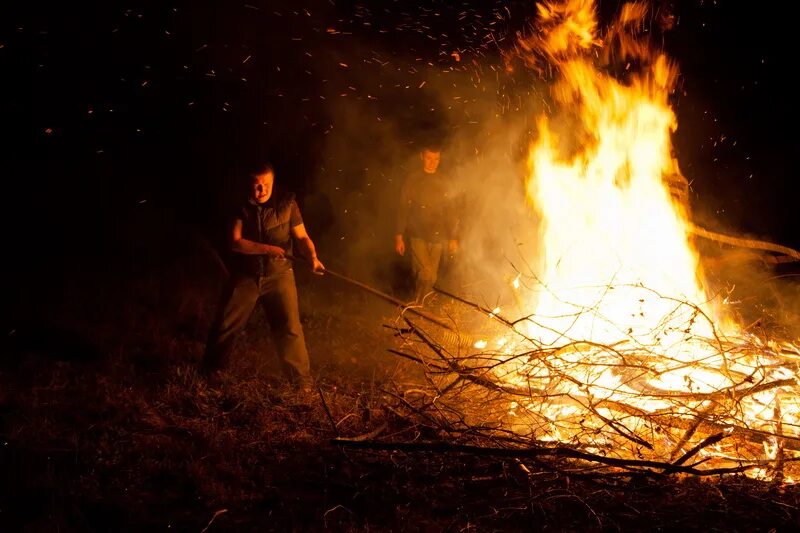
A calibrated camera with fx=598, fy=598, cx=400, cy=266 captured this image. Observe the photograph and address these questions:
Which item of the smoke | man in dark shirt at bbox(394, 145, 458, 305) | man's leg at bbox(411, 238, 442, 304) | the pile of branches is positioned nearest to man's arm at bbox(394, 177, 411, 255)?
man in dark shirt at bbox(394, 145, 458, 305)

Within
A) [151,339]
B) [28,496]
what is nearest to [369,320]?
[151,339]

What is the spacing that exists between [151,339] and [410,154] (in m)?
5.92

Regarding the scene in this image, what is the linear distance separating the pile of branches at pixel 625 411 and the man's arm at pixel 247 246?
139 centimetres

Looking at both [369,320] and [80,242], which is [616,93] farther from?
[80,242]

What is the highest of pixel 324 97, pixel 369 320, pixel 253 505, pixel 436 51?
pixel 436 51

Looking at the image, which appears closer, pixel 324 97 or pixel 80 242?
pixel 80 242

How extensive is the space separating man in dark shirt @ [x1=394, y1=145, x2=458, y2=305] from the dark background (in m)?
2.99

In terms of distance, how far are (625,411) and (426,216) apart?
3.54 meters

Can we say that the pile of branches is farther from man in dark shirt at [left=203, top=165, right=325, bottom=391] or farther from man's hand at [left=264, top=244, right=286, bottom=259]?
man's hand at [left=264, top=244, right=286, bottom=259]

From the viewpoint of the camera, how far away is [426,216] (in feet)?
23.1

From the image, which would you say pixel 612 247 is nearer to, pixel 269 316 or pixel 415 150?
pixel 269 316

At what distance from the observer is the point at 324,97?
1088cm

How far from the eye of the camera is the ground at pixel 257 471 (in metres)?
3.18

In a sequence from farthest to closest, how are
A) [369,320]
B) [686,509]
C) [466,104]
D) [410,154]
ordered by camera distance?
[410,154] → [466,104] → [369,320] → [686,509]
